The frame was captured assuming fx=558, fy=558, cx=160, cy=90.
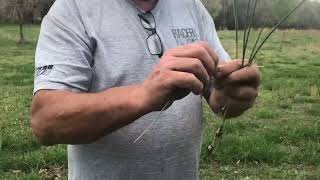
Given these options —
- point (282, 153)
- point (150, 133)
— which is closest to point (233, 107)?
point (150, 133)

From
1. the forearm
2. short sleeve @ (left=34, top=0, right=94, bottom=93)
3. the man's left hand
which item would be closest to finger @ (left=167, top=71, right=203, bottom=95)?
the forearm

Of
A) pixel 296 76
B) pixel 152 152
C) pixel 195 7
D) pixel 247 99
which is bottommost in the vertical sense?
pixel 296 76

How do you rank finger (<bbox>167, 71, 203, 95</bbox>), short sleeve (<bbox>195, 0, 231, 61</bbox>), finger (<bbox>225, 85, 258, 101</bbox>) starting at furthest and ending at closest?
short sleeve (<bbox>195, 0, 231, 61</bbox>)
finger (<bbox>225, 85, 258, 101</bbox>)
finger (<bbox>167, 71, 203, 95</bbox>)

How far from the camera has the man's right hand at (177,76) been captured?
1675 mm

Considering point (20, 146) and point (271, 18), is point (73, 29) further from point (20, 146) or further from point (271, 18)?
point (20, 146)

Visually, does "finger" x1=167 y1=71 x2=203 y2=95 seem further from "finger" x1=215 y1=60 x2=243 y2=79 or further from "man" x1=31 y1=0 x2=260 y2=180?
"finger" x1=215 y1=60 x2=243 y2=79

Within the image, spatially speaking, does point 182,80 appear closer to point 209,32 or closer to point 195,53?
point 195,53

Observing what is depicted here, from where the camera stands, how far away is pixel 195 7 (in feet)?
8.34

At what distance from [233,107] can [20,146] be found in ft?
18.8

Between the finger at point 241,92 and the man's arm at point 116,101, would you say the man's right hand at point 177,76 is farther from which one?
the finger at point 241,92

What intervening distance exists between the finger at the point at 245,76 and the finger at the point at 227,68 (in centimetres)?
2

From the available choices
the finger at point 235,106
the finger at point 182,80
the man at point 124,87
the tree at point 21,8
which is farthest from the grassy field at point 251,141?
the tree at point 21,8

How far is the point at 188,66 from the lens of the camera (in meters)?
1.69

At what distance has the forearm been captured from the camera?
1.79 metres
